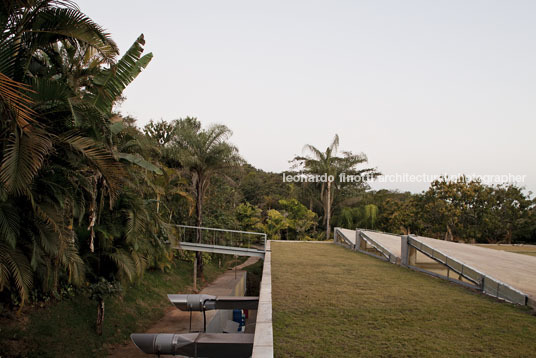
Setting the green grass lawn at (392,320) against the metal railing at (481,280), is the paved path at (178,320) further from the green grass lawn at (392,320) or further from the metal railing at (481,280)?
the metal railing at (481,280)

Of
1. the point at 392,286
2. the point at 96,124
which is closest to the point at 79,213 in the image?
the point at 96,124

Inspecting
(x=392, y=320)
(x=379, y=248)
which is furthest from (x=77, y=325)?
(x=379, y=248)

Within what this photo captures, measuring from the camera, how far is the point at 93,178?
25.1ft

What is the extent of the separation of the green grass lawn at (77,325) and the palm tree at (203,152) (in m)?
4.96

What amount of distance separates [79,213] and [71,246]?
782 millimetres

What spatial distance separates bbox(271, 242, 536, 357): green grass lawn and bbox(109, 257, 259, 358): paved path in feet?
19.0

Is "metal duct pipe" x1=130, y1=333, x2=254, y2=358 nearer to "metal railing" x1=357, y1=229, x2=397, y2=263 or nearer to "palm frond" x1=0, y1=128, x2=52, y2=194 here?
"palm frond" x1=0, y1=128, x2=52, y2=194

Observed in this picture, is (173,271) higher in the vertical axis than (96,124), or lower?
lower

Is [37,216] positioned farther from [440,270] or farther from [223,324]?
[223,324]

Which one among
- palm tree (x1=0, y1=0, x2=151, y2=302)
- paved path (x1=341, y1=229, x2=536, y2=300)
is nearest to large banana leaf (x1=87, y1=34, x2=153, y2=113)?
palm tree (x1=0, y1=0, x2=151, y2=302)

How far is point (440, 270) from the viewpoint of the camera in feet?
32.3

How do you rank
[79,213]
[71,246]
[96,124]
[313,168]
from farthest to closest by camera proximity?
[313,168]
[79,213]
[71,246]
[96,124]

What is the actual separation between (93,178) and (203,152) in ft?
37.9

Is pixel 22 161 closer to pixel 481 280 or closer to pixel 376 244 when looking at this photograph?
pixel 481 280
